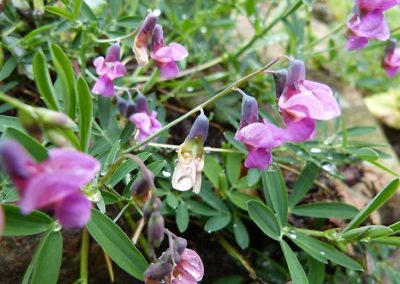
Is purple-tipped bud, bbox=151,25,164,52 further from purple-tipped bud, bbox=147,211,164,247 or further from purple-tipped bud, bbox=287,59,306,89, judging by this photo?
purple-tipped bud, bbox=147,211,164,247

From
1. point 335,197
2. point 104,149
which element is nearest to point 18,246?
point 104,149

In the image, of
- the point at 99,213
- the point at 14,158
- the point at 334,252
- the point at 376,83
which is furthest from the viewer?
the point at 376,83

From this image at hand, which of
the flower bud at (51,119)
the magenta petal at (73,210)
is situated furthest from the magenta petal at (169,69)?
the magenta petal at (73,210)

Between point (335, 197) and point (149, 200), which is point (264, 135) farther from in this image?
point (335, 197)

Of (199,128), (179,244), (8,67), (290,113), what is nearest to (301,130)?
(290,113)

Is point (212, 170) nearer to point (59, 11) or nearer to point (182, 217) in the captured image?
point (182, 217)

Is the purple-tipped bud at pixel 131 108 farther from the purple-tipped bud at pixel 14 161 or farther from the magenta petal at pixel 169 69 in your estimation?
the purple-tipped bud at pixel 14 161

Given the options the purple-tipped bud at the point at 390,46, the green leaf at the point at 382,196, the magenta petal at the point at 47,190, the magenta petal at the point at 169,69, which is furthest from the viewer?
the purple-tipped bud at the point at 390,46
